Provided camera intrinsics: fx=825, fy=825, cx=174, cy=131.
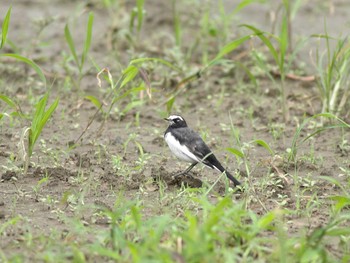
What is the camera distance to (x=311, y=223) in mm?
6383

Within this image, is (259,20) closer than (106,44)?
No

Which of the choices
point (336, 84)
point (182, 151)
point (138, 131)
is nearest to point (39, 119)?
point (182, 151)

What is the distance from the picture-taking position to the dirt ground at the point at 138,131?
269 inches

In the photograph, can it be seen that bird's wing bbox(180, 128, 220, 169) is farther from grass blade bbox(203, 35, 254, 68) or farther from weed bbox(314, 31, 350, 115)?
weed bbox(314, 31, 350, 115)

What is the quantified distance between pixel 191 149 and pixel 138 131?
65.6 inches

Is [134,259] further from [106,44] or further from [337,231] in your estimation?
[106,44]

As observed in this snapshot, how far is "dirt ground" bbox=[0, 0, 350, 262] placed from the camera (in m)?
6.83

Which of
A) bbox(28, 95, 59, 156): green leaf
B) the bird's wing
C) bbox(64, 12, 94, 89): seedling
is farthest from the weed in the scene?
bbox(28, 95, 59, 156): green leaf

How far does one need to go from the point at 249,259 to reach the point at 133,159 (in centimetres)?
280

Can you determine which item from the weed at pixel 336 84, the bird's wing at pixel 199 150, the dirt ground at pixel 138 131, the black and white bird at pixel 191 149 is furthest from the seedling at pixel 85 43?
the weed at pixel 336 84

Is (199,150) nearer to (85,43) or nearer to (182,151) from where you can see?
(182,151)

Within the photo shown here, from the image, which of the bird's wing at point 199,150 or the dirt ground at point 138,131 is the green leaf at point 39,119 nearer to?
the dirt ground at point 138,131

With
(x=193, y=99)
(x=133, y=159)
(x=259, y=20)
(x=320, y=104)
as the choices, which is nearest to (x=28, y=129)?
(x=133, y=159)

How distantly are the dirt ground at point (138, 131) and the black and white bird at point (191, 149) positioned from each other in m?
0.21
